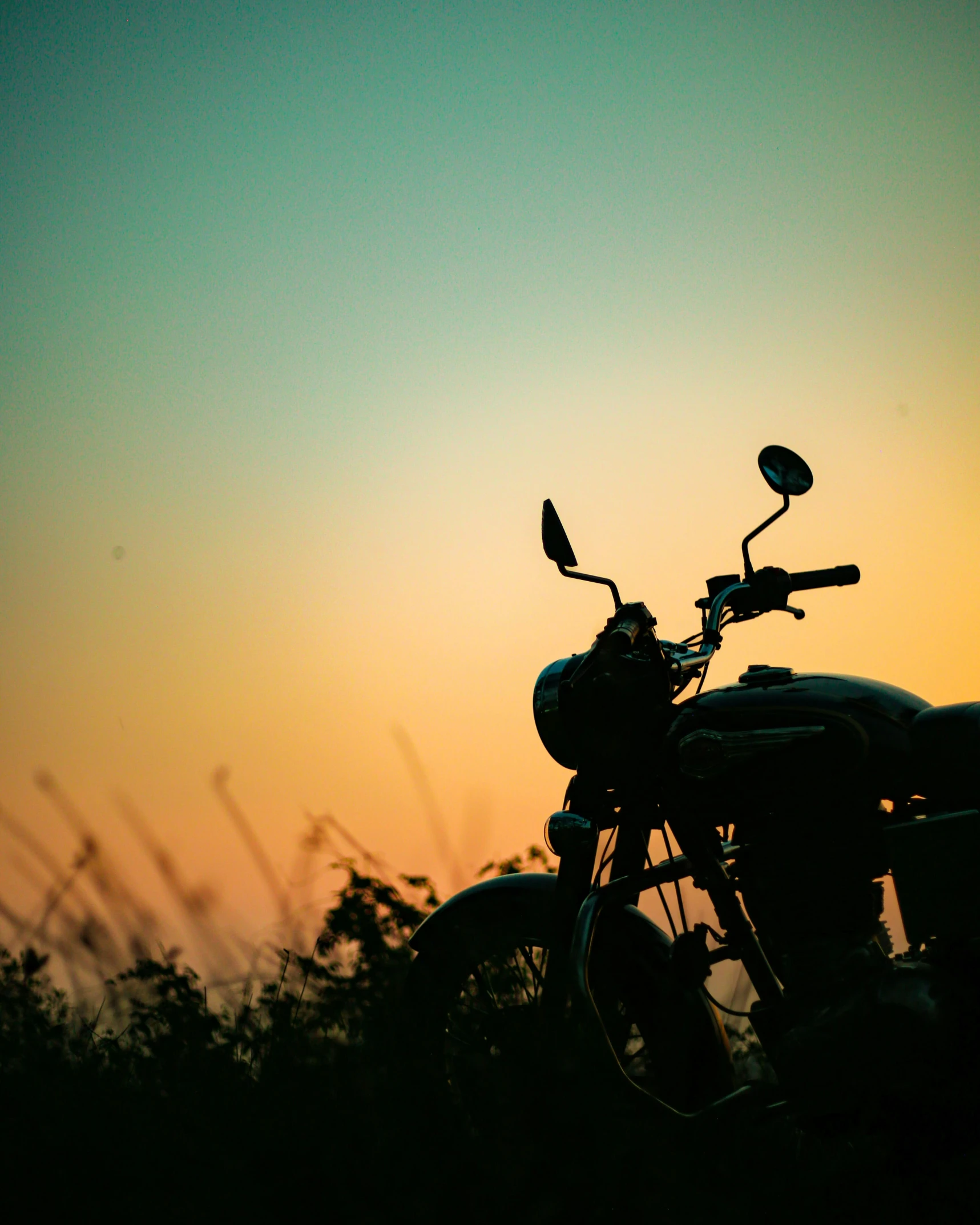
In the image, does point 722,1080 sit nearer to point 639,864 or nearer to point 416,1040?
point 639,864

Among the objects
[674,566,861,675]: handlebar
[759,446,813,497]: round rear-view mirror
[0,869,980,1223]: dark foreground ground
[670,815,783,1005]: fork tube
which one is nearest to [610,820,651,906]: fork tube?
[670,815,783,1005]: fork tube

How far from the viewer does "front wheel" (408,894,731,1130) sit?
218 centimetres

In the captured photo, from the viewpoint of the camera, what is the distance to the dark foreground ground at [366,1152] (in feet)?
6.26

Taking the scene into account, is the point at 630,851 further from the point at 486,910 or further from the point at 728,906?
the point at 486,910

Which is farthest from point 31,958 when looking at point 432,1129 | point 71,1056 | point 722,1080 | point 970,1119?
point 970,1119

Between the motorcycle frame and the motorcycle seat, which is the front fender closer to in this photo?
the motorcycle frame

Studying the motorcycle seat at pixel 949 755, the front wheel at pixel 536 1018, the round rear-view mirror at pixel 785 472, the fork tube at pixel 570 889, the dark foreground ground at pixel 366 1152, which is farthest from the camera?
the round rear-view mirror at pixel 785 472

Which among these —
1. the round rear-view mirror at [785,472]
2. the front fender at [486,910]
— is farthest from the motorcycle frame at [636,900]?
the round rear-view mirror at [785,472]

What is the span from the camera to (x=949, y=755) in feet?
6.82

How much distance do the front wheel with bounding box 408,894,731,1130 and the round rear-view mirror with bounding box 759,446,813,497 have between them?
119 cm

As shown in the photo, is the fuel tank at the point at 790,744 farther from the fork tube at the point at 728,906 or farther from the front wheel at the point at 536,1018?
the front wheel at the point at 536,1018

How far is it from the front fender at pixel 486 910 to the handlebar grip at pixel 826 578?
106 cm

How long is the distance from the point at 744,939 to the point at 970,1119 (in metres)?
0.58

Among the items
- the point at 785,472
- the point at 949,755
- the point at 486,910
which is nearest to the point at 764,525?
the point at 785,472
